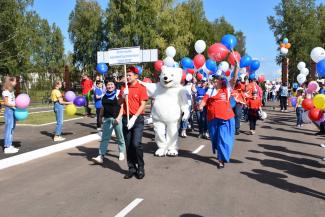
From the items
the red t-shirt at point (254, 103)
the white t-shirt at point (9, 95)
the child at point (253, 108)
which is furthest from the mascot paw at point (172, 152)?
the red t-shirt at point (254, 103)

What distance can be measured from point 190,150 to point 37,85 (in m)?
39.5

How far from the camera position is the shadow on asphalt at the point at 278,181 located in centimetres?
610

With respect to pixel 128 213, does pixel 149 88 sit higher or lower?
higher

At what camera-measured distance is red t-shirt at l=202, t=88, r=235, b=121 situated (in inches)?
306

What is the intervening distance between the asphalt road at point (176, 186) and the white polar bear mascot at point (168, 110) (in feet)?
1.20

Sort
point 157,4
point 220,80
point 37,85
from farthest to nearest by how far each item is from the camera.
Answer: point 37,85 → point 157,4 → point 220,80

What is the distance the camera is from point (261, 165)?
807cm

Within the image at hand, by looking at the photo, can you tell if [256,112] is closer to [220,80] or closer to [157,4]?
[220,80]

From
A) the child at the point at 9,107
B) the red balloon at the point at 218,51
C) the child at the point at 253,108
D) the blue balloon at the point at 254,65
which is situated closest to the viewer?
the red balloon at the point at 218,51

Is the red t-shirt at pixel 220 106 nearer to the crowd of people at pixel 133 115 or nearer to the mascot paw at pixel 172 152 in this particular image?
the crowd of people at pixel 133 115

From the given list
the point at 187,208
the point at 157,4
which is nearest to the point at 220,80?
the point at 187,208

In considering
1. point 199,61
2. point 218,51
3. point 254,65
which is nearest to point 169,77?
point 218,51

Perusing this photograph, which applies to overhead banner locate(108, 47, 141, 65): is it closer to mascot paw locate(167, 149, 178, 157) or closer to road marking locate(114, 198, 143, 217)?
mascot paw locate(167, 149, 178, 157)

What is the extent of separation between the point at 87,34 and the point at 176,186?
4825 centimetres
